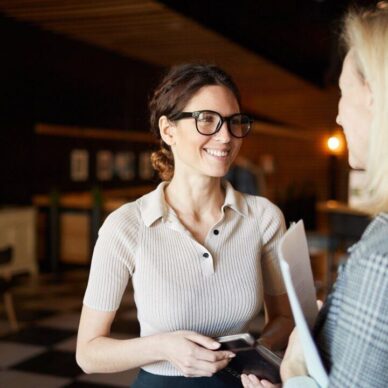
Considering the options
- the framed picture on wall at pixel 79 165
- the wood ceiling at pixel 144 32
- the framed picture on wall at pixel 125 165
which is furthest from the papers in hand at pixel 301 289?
the framed picture on wall at pixel 125 165

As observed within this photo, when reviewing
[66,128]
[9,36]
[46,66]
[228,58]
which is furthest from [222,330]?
[66,128]

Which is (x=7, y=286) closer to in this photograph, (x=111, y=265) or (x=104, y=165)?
(x=111, y=265)

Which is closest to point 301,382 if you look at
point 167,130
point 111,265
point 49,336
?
point 111,265

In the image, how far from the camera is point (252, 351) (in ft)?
4.48

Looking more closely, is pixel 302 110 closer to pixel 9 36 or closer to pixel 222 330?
pixel 9 36

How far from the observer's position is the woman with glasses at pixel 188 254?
5.18 ft

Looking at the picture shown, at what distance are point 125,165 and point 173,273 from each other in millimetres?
10363

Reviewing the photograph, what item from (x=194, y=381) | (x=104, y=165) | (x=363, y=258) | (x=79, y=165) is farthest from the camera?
(x=104, y=165)

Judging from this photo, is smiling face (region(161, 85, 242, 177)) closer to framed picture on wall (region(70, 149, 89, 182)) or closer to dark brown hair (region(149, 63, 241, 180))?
dark brown hair (region(149, 63, 241, 180))

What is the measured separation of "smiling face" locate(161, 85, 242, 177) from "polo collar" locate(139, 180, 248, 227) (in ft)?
0.39

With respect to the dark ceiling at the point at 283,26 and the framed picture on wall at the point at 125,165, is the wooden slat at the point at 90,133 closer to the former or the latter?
the framed picture on wall at the point at 125,165

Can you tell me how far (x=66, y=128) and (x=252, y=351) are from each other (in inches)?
364

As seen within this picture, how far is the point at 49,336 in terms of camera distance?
214 inches

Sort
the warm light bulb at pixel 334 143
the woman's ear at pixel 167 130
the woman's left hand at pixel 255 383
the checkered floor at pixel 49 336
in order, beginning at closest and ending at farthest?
the woman's left hand at pixel 255 383, the woman's ear at pixel 167 130, the checkered floor at pixel 49 336, the warm light bulb at pixel 334 143
